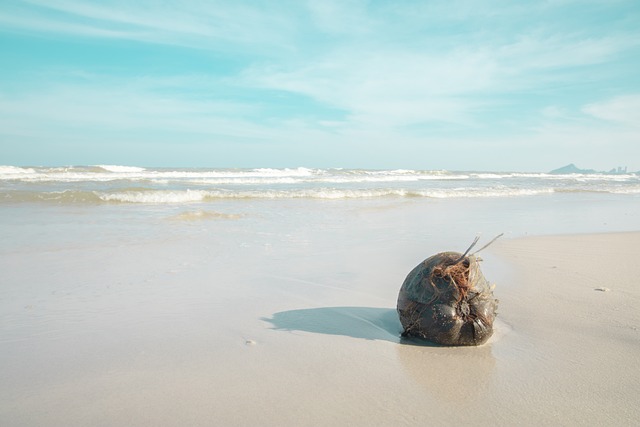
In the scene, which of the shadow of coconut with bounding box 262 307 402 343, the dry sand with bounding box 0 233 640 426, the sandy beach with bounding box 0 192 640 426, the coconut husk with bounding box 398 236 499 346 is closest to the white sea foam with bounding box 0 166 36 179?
the sandy beach with bounding box 0 192 640 426

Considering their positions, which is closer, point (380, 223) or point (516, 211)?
point (380, 223)

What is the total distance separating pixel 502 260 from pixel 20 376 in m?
5.63

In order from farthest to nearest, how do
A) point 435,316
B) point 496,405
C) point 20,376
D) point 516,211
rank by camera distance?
point 516,211 → point 435,316 → point 20,376 → point 496,405

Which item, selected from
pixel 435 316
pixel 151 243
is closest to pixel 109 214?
pixel 151 243

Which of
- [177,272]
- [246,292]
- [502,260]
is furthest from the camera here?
[502,260]

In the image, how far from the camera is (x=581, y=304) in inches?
170

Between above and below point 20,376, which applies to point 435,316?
above

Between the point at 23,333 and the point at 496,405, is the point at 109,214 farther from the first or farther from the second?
the point at 496,405

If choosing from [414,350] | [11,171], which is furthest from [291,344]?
[11,171]

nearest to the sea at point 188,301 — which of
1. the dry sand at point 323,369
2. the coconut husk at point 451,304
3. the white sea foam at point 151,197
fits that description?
the dry sand at point 323,369

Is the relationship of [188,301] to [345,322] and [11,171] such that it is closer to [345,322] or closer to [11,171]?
[345,322]

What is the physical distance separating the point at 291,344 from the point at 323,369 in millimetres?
465

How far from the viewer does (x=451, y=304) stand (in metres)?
3.20

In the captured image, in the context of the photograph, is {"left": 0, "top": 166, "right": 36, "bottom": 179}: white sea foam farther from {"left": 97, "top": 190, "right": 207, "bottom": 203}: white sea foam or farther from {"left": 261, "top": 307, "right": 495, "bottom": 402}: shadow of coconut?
{"left": 261, "top": 307, "right": 495, "bottom": 402}: shadow of coconut
